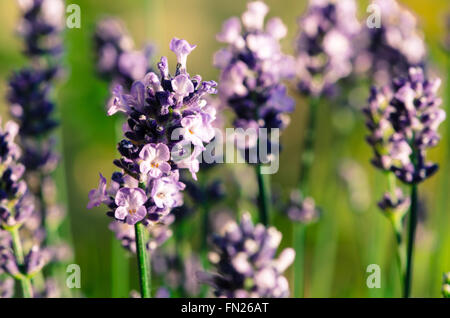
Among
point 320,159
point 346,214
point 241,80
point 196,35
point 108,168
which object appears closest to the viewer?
point 241,80

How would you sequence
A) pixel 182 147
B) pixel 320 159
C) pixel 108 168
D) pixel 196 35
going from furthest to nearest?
1. pixel 196 35
2. pixel 108 168
3. pixel 320 159
4. pixel 182 147

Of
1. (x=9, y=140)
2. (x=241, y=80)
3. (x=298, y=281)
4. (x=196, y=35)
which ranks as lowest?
(x=298, y=281)

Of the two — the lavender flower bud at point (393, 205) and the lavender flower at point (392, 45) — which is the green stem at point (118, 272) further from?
the lavender flower at point (392, 45)

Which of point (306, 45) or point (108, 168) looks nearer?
point (306, 45)

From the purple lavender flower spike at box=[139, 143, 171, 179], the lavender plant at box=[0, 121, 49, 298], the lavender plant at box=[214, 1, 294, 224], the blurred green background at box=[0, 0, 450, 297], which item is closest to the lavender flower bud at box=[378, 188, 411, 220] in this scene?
the lavender plant at box=[214, 1, 294, 224]
